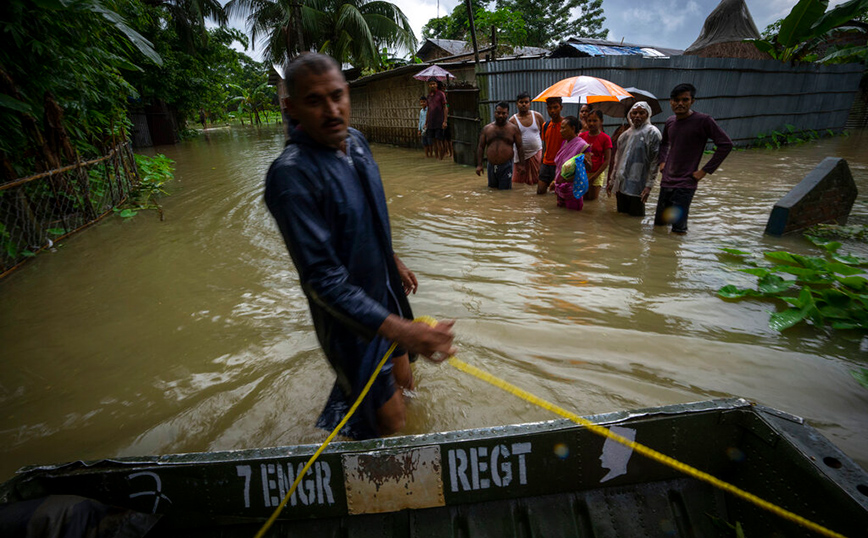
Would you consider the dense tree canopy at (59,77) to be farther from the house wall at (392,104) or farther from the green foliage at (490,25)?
the green foliage at (490,25)

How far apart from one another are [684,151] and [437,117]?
24.5 ft

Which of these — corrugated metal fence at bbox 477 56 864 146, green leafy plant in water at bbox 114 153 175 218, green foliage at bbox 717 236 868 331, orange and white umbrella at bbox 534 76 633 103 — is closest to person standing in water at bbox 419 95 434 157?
corrugated metal fence at bbox 477 56 864 146

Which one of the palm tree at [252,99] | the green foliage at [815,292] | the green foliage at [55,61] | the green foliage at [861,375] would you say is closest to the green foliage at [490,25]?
the green foliage at [55,61]

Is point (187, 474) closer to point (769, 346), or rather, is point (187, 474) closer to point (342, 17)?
point (769, 346)

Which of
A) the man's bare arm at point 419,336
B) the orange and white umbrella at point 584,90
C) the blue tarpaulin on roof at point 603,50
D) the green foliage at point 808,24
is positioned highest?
the blue tarpaulin on roof at point 603,50

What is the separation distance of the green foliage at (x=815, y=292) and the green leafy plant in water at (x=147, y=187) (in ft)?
25.8

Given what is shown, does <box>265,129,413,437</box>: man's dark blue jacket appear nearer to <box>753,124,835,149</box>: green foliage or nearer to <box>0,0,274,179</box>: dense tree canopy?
<box>0,0,274,179</box>: dense tree canopy

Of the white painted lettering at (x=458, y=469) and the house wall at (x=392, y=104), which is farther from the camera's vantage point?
the house wall at (x=392, y=104)

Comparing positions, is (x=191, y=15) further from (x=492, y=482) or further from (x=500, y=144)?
(x=492, y=482)

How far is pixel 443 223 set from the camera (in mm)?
6020

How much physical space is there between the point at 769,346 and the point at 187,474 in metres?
3.42

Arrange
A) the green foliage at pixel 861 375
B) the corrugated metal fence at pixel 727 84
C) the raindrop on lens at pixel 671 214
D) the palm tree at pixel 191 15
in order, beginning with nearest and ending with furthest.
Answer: the green foliage at pixel 861 375
the raindrop on lens at pixel 671 214
the corrugated metal fence at pixel 727 84
the palm tree at pixel 191 15

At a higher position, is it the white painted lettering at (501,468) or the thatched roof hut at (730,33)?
the thatched roof hut at (730,33)

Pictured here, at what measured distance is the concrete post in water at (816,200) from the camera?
486 cm
